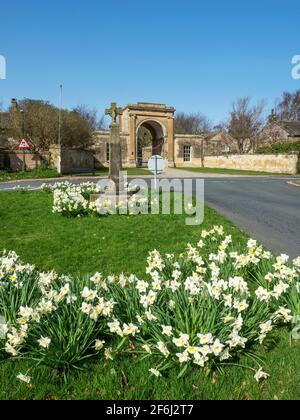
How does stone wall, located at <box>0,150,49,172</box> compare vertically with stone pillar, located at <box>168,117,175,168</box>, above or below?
below

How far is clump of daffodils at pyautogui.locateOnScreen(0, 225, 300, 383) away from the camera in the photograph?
274cm

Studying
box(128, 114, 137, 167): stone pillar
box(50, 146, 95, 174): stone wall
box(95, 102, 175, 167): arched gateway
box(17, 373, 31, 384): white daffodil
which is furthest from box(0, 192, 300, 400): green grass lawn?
box(95, 102, 175, 167): arched gateway

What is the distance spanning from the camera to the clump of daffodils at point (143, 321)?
2.74m

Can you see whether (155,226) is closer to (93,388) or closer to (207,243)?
(207,243)

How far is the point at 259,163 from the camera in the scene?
38.5 metres

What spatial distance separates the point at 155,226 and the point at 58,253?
2.68 meters

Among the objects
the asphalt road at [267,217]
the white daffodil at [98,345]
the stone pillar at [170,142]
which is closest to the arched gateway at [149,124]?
the stone pillar at [170,142]

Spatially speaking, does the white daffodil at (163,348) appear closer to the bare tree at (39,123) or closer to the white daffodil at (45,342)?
the white daffodil at (45,342)

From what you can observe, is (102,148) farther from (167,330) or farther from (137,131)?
(167,330)

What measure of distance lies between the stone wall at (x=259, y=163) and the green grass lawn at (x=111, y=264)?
1093 inches

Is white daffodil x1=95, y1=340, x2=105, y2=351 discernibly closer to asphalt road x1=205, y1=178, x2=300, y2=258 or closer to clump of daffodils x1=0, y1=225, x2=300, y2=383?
clump of daffodils x1=0, y1=225, x2=300, y2=383

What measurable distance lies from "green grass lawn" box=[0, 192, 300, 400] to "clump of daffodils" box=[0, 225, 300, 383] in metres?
0.11

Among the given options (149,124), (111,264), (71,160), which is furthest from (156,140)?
(111,264)

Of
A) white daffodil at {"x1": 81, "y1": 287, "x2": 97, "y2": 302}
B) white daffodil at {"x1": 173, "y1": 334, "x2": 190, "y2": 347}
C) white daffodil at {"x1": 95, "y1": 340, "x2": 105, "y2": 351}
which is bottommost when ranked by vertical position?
white daffodil at {"x1": 95, "y1": 340, "x2": 105, "y2": 351}
